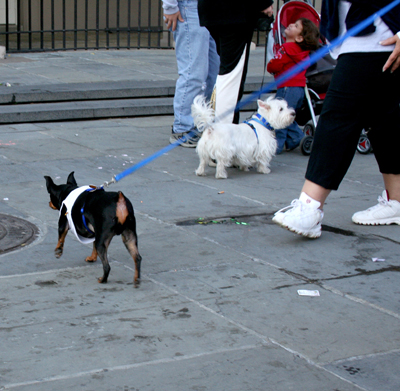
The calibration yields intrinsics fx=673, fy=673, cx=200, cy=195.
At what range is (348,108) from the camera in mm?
4531

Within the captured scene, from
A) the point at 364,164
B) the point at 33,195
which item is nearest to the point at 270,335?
the point at 33,195

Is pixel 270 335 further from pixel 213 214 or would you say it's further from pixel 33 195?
pixel 33 195

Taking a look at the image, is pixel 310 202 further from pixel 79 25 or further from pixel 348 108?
pixel 79 25

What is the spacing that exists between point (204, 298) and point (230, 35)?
372 cm

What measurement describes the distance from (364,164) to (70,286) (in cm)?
433

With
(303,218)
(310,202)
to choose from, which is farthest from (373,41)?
(303,218)

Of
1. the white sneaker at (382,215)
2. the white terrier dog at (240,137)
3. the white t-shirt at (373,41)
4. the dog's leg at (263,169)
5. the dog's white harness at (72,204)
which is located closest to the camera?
the dog's white harness at (72,204)

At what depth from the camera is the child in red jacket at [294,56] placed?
7199mm

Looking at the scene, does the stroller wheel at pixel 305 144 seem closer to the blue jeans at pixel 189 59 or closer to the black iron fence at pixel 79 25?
Result: the blue jeans at pixel 189 59

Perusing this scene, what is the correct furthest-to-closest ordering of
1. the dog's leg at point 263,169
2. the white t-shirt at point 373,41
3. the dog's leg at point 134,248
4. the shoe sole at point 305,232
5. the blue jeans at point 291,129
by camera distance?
→ the blue jeans at point 291,129 < the dog's leg at point 263,169 < the shoe sole at point 305,232 < the white t-shirt at point 373,41 < the dog's leg at point 134,248

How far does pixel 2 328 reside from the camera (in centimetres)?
322

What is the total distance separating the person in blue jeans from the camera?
24.7ft

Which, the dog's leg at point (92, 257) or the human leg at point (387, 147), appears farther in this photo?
the human leg at point (387, 147)

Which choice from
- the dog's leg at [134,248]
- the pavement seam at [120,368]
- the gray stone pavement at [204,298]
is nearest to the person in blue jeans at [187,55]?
the gray stone pavement at [204,298]
